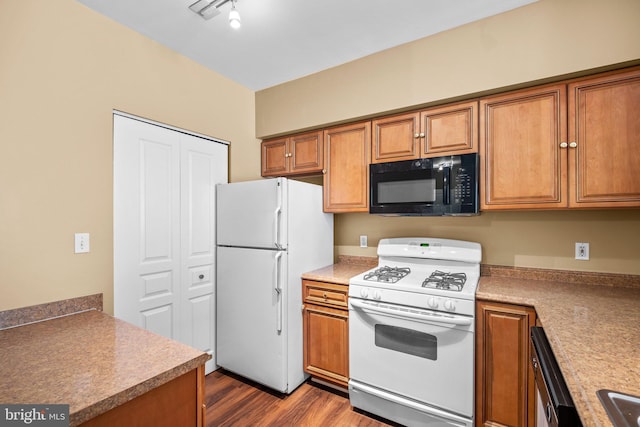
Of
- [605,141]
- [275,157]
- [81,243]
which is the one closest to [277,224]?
[275,157]

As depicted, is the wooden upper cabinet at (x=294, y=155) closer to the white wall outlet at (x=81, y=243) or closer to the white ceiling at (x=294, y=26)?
the white ceiling at (x=294, y=26)

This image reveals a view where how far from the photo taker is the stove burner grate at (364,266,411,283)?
6.79ft

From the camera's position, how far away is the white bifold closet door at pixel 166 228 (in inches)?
80.5

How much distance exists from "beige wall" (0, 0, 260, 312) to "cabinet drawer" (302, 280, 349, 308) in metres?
1.32

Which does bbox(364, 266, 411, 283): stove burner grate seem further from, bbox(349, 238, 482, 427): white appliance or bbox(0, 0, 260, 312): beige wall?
bbox(0, 0, 260, 312): beige wall

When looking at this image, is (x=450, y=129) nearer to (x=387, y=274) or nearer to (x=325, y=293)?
(x=387, y=274)

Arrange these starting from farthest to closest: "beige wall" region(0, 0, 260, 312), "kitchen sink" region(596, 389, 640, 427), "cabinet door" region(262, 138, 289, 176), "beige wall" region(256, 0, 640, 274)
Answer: "cabinet door" region(262, 138, 289, 176) < "beige wall" region(256, 0, 640, 274) < "beige wall" region(0, 0, 260, 312) < "kitchen sink" region(596, 389, 640, 427)

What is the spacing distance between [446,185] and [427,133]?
0.42 metres

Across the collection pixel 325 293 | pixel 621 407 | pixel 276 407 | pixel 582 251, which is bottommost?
pixel 276 407

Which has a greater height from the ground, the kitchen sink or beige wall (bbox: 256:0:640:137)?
beige wall (bbox: 256:0:640:137)

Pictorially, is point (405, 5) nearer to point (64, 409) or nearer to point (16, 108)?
point (16, 108)

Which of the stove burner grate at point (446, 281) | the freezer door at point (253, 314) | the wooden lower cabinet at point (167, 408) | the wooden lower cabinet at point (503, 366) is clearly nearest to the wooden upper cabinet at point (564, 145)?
the stove burner grate at point (446, 281)

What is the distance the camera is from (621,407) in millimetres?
751

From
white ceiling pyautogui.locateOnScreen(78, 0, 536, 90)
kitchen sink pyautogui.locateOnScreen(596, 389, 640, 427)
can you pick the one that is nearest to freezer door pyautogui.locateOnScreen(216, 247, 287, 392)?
white ceiling pyautogui.locateOnScreen(78, 0, 536, 90)
